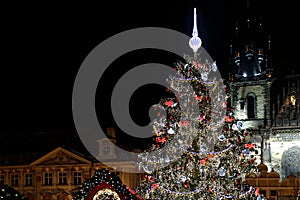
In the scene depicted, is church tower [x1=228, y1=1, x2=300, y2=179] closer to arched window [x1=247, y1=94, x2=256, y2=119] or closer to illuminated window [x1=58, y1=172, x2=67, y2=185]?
arched window [x1=247, y1=94, x2=256, y2=119]

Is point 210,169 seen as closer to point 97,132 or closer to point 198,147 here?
point 198,147

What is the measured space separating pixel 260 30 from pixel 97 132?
14261 mm

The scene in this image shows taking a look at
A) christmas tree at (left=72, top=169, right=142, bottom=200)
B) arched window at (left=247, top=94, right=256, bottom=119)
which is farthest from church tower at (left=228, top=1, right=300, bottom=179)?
christmas tree at (left=72, top=169, right=142, bottom=200)

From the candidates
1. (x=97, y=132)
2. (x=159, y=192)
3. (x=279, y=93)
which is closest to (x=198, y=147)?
(x=159, y=192)

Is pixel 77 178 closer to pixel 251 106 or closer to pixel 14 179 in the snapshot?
pixel 14 179

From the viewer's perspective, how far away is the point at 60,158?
106 feet

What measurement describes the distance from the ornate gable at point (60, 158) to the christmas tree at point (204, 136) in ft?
51.0

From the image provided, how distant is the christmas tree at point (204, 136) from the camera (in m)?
16.5

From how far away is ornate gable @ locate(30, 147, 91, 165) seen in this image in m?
32.0

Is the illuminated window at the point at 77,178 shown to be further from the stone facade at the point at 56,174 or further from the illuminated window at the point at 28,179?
the illuminated window at the point at 28,179

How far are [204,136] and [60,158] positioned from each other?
1766 cm

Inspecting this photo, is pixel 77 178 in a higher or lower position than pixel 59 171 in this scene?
lower

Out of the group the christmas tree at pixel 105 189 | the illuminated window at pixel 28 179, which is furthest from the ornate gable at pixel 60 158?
the christmas tree at pixel 105 189

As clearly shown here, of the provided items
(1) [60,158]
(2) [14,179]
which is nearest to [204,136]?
(1) [60,158]
